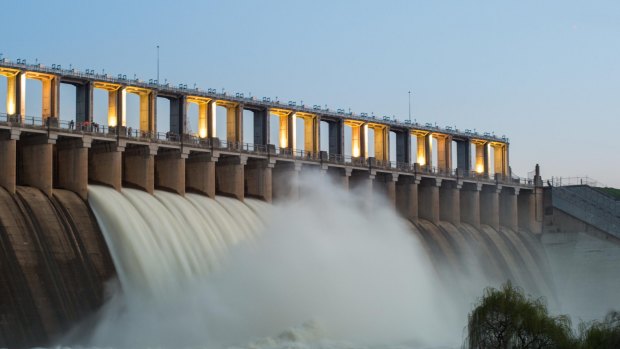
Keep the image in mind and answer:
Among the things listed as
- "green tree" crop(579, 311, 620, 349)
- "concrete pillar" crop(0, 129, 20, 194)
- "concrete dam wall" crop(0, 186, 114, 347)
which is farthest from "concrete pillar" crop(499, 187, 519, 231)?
"green tree" crop(579, 311, 620, 349)

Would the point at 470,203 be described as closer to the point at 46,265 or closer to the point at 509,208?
the point at 509,208

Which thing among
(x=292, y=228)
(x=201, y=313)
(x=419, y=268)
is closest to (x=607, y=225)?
(x=419, y=268)

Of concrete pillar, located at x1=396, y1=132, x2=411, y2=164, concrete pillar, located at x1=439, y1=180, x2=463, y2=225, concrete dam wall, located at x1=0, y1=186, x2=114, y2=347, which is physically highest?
concrete pillar, located at x1=396, y1=132, x2=411, y2=164

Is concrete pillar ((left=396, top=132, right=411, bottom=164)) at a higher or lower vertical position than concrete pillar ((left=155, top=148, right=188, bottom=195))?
higher

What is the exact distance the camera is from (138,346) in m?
63.7

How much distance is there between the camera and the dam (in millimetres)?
66438

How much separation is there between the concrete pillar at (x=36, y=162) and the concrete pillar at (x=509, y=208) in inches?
1901

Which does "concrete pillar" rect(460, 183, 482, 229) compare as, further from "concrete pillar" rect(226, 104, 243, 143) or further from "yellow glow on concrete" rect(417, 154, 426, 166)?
"concrete pillar" rect(226, 104, 243, 143)

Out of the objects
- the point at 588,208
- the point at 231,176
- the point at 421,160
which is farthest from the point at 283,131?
the point at 588,208

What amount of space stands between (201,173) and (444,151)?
33.3 m

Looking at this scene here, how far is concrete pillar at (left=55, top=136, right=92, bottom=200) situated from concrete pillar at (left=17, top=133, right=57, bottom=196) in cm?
95

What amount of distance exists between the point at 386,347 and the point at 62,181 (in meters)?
21.4

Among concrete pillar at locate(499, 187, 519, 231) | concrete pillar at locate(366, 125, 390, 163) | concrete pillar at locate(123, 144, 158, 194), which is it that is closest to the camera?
concrete pillar at locate(123, 144, 158, 194)

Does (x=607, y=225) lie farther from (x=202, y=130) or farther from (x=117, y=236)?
(x=117, y=236)
